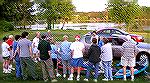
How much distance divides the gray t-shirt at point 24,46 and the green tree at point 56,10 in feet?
8.25

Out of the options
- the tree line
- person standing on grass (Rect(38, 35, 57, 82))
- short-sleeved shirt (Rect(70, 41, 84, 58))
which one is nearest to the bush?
the tree line

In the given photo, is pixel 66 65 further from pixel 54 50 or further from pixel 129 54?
pixel 129 54

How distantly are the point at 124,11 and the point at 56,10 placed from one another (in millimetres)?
2420

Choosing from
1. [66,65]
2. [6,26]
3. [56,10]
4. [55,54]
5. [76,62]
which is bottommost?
[66,65]

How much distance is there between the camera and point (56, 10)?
14.0 metres

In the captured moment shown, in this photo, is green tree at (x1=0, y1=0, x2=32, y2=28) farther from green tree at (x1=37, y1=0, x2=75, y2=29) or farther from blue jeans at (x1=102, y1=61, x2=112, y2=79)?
blue jeans at (x1=102, y1=61, x2=112, y2=79)

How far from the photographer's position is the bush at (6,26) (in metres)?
14.3

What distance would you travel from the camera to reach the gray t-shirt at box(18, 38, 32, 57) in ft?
37.4

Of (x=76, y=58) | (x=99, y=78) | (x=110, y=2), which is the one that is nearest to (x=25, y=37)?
(x=76, y=58)

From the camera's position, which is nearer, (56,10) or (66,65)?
(66,65)

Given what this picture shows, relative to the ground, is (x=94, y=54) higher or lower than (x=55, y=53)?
higher

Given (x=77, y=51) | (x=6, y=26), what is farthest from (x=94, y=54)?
(x=6, y=26)

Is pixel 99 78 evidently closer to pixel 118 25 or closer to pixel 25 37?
pixel 25 37

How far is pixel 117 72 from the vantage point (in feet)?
40.6
